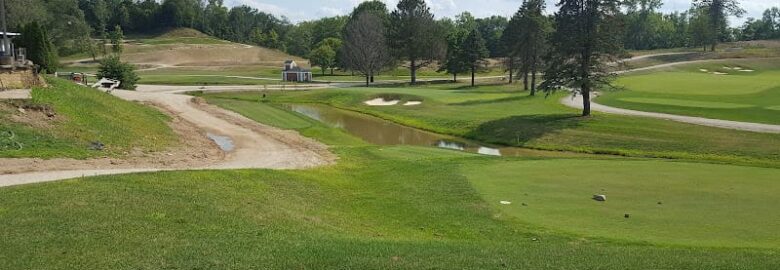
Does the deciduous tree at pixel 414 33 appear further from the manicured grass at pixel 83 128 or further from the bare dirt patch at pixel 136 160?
the bare dirt patch at pixel 136 160

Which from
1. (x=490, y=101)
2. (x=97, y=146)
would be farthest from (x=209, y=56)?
(x=97, y=146)

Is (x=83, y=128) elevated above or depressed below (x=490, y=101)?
above

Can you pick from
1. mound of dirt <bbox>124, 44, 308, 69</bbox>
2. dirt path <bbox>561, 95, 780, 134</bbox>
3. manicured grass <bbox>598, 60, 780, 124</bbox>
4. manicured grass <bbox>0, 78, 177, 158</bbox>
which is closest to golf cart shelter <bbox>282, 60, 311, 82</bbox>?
mound of dirt <bbox>124, 44, 308, 69</bbox>

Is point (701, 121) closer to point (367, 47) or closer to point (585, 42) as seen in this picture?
point (585, 42)

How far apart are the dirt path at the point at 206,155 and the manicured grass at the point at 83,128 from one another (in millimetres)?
1193

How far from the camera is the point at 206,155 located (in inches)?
1116

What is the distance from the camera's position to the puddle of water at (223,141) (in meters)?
31.9

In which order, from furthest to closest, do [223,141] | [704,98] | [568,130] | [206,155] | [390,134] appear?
[704,98], [390,134], [568,130], [223,141], [206,155]

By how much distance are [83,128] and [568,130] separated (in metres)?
28.4

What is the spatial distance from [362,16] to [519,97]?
4204cm

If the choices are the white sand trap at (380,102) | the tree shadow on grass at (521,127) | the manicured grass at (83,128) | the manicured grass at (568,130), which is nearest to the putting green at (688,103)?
the manicured grass at (568,130)

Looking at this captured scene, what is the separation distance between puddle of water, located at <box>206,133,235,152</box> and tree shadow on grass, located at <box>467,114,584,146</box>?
16.7 m

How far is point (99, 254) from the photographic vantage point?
35.8 ft

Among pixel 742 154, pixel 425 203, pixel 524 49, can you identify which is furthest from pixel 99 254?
pixel 524 49
